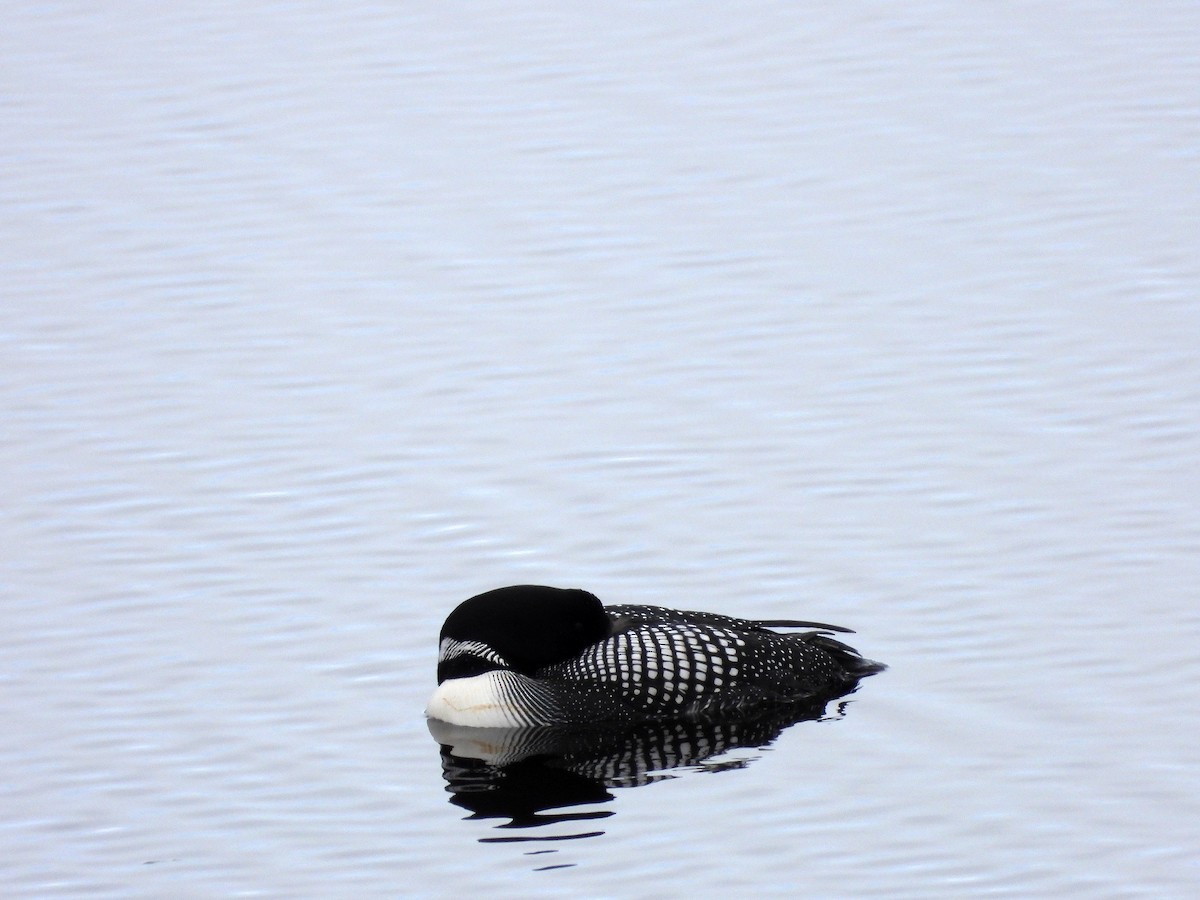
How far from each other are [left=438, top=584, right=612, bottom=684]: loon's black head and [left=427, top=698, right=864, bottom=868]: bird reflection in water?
0.24 metres

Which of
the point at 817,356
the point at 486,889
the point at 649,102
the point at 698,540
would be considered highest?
the point at 649,102

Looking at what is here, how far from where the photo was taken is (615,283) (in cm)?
1359

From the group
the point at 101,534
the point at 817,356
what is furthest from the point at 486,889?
the point at 817,356

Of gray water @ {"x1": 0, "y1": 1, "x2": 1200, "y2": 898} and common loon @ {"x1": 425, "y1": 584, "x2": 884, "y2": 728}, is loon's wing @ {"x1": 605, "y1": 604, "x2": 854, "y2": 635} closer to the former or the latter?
common loon @ {"x1": 425, "y1": 584, "x2": 884, "y2": 728}

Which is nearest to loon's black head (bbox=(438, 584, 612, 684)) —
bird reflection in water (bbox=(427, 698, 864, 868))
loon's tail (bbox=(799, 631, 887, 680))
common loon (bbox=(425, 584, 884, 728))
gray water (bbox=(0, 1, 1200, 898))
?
common loon (bbox=(425, 584, 884, 728))

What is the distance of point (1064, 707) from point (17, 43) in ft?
42.4

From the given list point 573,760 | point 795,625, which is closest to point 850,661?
point 795,625

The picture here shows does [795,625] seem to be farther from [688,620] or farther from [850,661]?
[688,620]

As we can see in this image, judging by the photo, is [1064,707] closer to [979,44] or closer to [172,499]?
[172,499]

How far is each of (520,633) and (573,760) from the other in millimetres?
548

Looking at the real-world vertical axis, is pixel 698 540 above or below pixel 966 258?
below

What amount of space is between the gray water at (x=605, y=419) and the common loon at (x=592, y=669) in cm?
23

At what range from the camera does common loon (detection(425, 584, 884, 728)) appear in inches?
343

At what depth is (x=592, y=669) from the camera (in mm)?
8742
